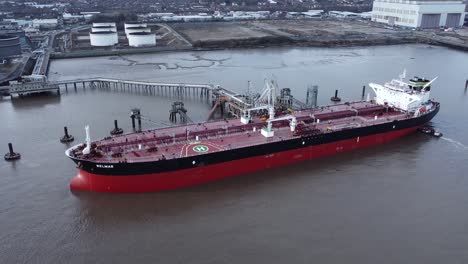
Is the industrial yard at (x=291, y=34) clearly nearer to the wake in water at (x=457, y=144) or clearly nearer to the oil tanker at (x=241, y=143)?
the oil tanker at (x=241, y=143)

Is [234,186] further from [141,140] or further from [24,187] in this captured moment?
[24,187]

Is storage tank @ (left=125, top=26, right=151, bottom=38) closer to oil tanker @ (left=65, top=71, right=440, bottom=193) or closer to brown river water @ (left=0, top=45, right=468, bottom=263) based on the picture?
brown river water @ (left=0, top=45, right=468, bottom=263)

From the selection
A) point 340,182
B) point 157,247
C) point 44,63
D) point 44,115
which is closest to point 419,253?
point 340,182

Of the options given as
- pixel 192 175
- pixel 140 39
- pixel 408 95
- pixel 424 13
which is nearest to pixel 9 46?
pixel 140 39

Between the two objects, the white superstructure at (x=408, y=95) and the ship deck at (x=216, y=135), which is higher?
the white superstructure at (x=408, y=95)

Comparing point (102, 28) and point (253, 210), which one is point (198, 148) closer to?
point (253, 210)

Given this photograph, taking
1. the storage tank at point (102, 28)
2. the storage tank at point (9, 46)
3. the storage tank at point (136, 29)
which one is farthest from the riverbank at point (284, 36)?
the storage tank at point (102, 28)
